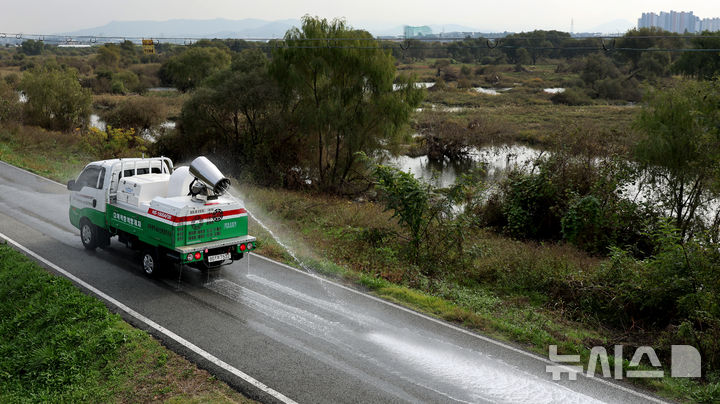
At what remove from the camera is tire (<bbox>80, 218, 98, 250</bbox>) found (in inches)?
564

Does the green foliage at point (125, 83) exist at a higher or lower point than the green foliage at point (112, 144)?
higher

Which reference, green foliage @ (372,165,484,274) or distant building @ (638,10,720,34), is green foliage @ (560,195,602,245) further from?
distant building @ (638,10,720,34)

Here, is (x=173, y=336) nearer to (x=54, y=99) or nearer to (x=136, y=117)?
(x=136, y=117)

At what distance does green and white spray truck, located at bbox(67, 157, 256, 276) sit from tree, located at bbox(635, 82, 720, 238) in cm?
1570

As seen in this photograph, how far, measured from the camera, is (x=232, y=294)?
39.1 ft

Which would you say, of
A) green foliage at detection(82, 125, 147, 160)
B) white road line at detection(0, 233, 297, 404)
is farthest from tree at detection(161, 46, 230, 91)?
white road line at detection(0, 233, 297, 404)

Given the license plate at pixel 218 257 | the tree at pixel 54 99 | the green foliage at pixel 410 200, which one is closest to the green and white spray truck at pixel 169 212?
the license plate at pixel 218 257

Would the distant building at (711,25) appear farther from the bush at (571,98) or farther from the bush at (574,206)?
the bush at (574,206)

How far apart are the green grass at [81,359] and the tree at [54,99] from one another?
33.4 m

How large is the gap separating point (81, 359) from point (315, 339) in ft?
12.7

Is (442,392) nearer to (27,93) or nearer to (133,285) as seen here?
(133,285)

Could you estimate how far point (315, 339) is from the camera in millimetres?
9828

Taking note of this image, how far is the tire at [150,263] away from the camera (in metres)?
12.5

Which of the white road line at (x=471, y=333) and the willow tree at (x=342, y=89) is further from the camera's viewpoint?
the willow tree at (x=342, y=89)
